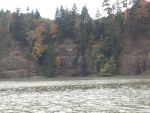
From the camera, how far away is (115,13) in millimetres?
120188

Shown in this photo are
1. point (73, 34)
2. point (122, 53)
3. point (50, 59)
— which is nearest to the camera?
point (122, 53)

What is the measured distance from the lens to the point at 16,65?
12338 centimetres

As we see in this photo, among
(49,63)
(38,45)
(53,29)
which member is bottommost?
(49,63)

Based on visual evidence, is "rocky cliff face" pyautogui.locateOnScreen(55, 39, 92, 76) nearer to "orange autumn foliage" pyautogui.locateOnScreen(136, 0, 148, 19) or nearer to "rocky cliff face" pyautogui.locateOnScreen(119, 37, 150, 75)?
"rocky cliff face" pyautogui.locateOnScreen(119, 37, 150, 75)

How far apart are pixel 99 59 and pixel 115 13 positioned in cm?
2303

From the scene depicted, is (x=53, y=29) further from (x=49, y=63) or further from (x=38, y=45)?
(x=49, y=63)

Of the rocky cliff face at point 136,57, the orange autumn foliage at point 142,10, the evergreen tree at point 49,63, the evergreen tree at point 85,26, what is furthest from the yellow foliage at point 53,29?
the orange autumn foliage at point 142,10

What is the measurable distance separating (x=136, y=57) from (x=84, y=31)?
2613 cm

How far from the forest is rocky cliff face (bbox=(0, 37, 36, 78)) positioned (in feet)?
10.2

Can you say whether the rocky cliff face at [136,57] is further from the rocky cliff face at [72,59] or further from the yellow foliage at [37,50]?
the yellow foliage at [37,50]

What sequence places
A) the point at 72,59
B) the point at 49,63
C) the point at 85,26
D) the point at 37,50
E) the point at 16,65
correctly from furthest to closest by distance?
the point at 16,65 < the point at 37,50 < the point at 85,26 < the point at 72,59 < the point at 49,63

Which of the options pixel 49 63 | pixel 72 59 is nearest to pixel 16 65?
pixel 49 63

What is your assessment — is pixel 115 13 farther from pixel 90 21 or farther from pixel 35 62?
pixel 35 62

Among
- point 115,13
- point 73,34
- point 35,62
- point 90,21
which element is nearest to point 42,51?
point 35,62
